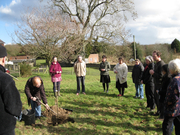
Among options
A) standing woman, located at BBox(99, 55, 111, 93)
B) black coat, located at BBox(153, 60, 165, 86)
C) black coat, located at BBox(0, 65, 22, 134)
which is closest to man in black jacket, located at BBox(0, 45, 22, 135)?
black coat, located at BBox(0, 65, 22, 134)

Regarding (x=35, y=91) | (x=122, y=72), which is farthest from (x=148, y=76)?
(x=35, y=91)

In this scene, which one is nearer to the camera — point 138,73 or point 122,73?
point 138,73

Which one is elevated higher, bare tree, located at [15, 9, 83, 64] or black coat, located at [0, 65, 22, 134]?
bare tree, located at [15, 9, 83, 64]

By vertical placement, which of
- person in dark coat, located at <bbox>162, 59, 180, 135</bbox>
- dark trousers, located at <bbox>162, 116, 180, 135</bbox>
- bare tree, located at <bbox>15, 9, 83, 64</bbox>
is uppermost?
bare tree, located at <bbox>15, 9, 83, 64</bbox>

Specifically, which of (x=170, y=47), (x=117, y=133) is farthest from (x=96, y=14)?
(x=117, y=133)

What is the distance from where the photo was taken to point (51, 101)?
253 inches

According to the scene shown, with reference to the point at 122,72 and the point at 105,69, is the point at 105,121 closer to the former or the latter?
the point at 122,72

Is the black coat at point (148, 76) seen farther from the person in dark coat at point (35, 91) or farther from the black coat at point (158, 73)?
the person in dark coat at point (35, 91)

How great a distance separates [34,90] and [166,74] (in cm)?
387

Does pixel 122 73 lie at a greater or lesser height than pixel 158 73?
lesser

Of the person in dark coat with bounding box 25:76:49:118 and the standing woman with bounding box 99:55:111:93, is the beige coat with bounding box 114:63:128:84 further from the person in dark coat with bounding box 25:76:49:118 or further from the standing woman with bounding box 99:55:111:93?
the person in dark coat with bounding box 25:76:49:118

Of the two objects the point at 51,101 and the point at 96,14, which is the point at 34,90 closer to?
the point at 51,101

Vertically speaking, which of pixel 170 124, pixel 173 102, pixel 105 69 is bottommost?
pixel 170 124

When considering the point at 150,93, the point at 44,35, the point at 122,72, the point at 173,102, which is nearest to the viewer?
the point at 173,102
